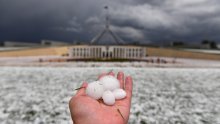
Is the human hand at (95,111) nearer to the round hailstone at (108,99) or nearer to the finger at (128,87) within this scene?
the round hailstone at (108,99)

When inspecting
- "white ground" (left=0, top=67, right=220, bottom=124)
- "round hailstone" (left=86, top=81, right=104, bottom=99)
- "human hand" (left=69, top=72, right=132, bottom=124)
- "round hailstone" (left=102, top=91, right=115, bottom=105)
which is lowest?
"white ground" (left=0, top=67, right=220, bottom=124)

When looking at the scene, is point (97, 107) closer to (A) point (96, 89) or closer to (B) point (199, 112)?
(A) point (96, 89)

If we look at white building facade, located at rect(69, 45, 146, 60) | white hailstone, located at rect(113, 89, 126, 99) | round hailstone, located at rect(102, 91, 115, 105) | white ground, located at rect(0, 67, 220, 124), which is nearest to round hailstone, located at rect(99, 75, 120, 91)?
white hailstone, located at rect(113, 89, 126, 99)

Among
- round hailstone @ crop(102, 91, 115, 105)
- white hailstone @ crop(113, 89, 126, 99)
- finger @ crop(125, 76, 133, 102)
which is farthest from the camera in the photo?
finger @ crop(125, 76, 133, 102)

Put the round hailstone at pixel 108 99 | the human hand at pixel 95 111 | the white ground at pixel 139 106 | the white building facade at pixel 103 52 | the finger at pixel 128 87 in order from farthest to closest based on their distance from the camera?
1. the white building facade at pixel 103 52
2. the white ground at pixel 139 106
3. the finger at pixel 128 87
4. the round hailstone at pixel 108 99
5. the human hand at pixel 95 111

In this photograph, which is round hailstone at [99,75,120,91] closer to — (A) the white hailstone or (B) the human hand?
(A) the white hailstone

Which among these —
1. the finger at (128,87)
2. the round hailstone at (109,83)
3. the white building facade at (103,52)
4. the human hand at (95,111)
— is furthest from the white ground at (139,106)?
the white building facade at (103,52)

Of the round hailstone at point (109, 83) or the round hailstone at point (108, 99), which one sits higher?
the round hailstone at point (109, 83)

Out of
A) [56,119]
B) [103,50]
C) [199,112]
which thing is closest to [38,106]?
[56,119]
